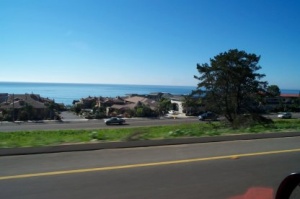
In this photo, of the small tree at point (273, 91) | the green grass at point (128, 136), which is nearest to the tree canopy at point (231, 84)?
the small tree at point (273, 91)

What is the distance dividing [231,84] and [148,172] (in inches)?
1468

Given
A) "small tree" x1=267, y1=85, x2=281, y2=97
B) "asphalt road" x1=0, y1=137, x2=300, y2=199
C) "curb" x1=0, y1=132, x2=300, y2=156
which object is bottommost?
"asphalt road" x1=0, y1=137, x2=300, y2=199

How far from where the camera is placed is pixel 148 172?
21.3ft

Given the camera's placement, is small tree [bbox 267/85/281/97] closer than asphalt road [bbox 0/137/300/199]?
No

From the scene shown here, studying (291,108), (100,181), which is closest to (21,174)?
(100,181)

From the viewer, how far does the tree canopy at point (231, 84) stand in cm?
4169

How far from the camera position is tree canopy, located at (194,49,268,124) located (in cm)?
4169

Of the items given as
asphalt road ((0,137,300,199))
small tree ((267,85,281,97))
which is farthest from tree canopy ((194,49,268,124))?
asphalt road ((0,137,300,199))

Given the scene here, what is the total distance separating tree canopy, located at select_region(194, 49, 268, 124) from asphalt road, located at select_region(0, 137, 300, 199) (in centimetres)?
3323

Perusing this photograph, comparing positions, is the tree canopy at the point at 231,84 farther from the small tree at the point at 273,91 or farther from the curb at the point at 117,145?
the curb at the point at 117,145

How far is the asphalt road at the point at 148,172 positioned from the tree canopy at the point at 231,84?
109ft

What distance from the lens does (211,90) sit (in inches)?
1658

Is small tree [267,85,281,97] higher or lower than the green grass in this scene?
higher

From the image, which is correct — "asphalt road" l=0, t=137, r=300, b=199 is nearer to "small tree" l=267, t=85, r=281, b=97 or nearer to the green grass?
the green grass
